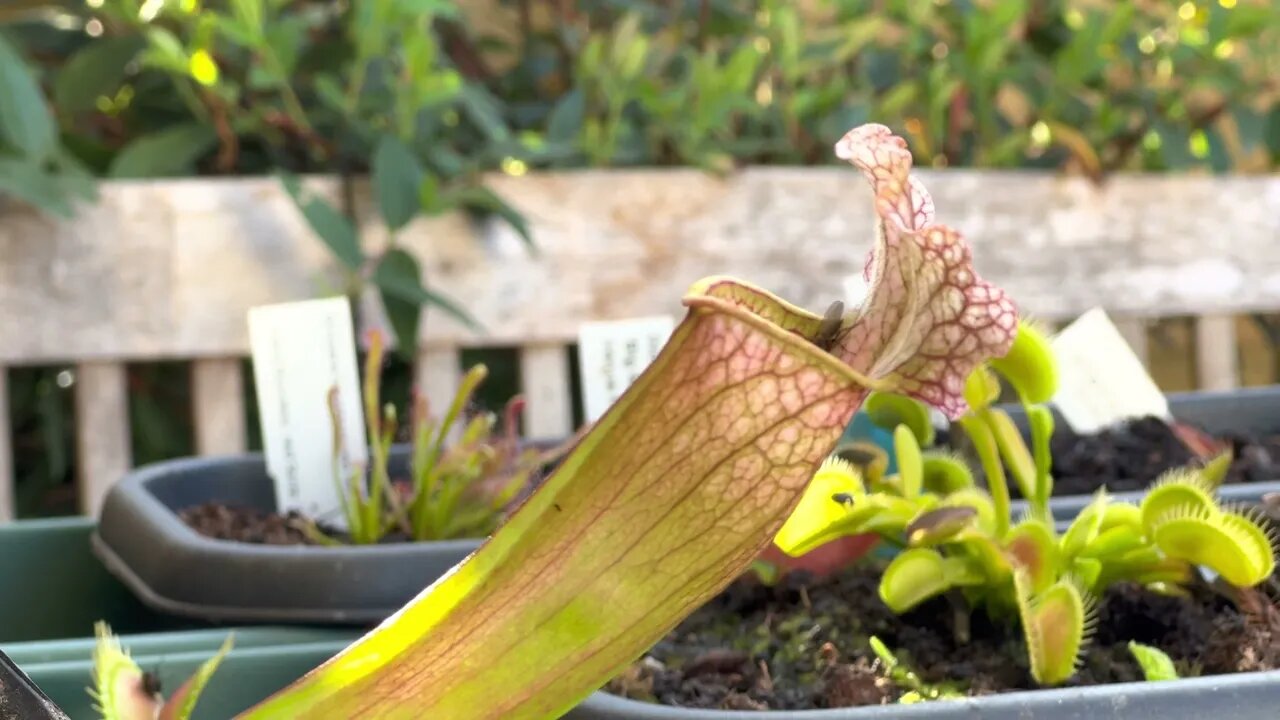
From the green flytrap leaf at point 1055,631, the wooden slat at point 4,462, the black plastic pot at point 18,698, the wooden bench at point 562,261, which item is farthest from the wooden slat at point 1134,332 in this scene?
the black plastic pot at point 18,698

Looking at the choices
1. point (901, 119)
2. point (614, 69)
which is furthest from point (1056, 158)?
point (614, 69)

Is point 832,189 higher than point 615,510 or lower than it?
higher

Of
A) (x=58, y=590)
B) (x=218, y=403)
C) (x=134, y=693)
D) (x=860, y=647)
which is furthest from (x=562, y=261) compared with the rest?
(x=134, y=693)

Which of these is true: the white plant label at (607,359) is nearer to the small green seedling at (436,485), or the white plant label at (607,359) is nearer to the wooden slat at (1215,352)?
the small green seedling at (436,485)

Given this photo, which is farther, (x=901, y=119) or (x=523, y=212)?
(x=901, y=119)

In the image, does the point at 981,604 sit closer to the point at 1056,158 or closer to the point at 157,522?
the point at 157,522

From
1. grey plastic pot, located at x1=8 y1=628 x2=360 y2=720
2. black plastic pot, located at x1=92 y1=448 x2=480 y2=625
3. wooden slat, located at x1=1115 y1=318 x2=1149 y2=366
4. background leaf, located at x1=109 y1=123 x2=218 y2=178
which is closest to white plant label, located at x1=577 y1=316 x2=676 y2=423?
black plastic pot, located at x1=92 y1=448 x2=480 y2=625

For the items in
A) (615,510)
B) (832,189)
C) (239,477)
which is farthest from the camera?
(832,189)

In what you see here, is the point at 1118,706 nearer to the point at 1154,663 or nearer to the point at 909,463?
the point at 1154,663
